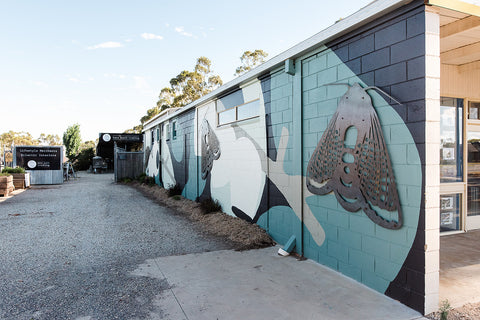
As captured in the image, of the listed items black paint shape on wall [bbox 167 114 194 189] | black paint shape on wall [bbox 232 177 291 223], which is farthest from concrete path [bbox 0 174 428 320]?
black paint shape on wall [bbox 167 114 194 189]

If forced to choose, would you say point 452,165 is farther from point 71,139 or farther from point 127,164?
point 71,139

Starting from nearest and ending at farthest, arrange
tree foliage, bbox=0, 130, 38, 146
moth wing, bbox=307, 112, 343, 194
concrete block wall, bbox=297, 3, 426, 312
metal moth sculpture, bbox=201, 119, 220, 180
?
1. concrete block wall, bbox=297, 3, 426, 312
2. moth wing, bbox=307, 112, 343, 194
3. metal moth sculpture, bbox=201, 119, 220, 180
4. tree foliage, bbox=0, 130, 38, 146

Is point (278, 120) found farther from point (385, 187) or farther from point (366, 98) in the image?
point (385, 187)

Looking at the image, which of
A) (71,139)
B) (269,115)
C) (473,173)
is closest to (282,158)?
(269,115)

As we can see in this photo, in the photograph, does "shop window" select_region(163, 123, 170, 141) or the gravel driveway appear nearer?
the gravel driveway

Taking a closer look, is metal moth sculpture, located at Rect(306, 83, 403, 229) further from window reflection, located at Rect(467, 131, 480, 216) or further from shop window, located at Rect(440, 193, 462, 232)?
window reflection, located at Rect(467, 131, 480, 216)

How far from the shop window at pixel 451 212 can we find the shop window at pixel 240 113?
391 cm

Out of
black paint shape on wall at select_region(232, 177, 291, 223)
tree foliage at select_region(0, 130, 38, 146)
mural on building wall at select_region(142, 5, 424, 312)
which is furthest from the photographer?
tree foliage at select_region(0, 130, 38, 146)

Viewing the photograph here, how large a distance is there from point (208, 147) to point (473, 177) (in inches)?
247

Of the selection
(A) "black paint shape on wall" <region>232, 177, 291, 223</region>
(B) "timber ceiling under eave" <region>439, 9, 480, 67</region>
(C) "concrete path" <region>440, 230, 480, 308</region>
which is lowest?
(C) "concrete path" <region>440, 230, 480, 308</region>

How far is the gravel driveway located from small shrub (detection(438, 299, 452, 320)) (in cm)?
267

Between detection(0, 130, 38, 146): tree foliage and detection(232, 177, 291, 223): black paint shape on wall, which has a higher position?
detection(0, 130, 38, 146): tree foliage

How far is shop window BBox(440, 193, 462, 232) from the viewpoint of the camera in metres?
5.71

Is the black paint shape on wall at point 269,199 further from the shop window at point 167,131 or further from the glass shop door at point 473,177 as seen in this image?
the shop window at point 167,131
